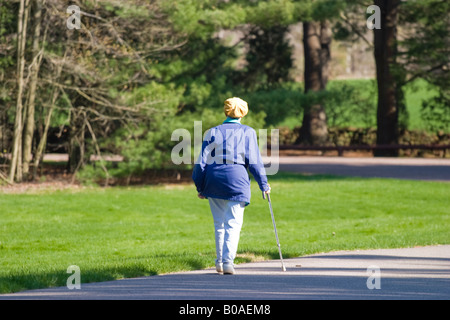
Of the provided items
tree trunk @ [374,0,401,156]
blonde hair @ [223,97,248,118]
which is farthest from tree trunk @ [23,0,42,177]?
tree trunk @ [374,0,401,156]

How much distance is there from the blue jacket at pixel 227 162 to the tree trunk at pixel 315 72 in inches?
1024

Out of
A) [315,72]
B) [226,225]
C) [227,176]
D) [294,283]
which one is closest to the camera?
[294,283]

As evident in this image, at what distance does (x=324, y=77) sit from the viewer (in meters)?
40.1

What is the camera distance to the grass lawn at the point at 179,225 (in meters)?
9.98

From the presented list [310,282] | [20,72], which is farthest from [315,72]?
[310,282]

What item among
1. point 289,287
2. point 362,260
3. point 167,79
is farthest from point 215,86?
point 289,287

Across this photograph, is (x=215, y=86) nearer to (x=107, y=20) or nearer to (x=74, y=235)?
(x=107, y=20)

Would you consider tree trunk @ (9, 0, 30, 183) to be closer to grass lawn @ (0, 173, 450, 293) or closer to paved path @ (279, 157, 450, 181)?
grass lawn @ (0, 173, 450, 293)

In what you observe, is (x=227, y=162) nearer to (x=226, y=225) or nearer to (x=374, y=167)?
(x=226, y=225)

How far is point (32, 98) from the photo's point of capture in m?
21.6

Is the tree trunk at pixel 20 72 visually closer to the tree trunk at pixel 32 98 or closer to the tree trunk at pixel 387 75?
the tree trunk at pixel 32 98

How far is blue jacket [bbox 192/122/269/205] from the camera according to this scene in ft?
27.5

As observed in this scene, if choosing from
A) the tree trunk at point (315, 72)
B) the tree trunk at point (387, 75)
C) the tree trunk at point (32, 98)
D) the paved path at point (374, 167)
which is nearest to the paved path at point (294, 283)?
the tree trunk at point (32, 98)

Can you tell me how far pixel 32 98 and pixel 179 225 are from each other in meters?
7.35
